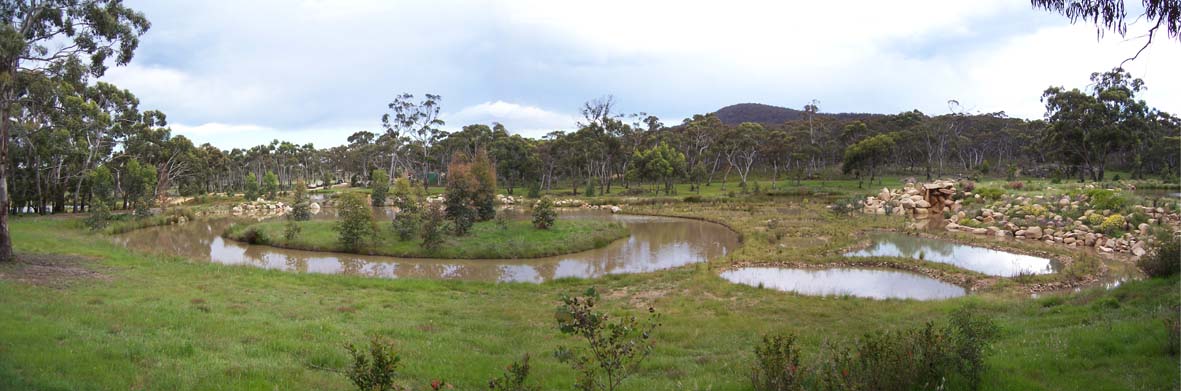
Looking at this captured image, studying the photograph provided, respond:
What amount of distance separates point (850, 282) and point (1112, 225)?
14.6 m

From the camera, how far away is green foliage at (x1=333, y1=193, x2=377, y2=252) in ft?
75.6

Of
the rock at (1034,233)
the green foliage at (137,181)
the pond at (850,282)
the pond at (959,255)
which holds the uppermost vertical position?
the green foliage at (137,181)

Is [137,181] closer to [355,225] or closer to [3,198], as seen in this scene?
[355,225]

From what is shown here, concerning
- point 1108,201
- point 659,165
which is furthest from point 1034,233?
point 659,165

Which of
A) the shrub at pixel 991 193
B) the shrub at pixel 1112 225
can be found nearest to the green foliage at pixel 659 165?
the shrub at pixel 991 193

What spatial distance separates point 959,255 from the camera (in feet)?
68.3

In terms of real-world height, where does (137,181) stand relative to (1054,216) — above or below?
above

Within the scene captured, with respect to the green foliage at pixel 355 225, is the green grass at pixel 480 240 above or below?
below

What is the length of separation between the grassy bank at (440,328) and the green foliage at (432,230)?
6.57 m

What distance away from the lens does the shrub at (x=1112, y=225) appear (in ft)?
72.4

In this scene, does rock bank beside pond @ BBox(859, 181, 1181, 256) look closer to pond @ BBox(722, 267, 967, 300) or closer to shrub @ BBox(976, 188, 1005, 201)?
shrub @ BBox(976, 188, 1005, 201)

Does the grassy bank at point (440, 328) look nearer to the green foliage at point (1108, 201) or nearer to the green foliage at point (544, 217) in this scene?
the green foliage at point (544, 217)

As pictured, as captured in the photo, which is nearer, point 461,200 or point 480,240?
point 480,240

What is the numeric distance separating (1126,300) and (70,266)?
75.3 ft
